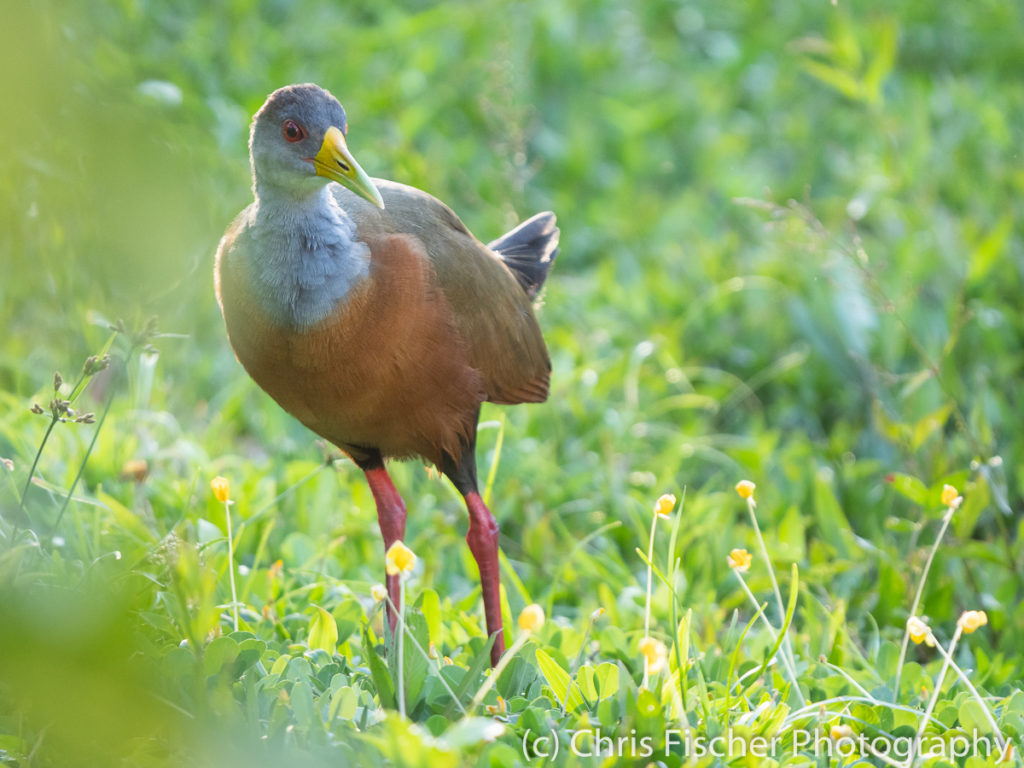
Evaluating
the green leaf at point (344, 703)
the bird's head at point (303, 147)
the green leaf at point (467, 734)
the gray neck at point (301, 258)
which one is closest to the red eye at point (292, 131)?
the bird's head at point (303, 147)

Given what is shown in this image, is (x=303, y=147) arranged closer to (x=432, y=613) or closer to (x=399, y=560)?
(x=399, y=560)

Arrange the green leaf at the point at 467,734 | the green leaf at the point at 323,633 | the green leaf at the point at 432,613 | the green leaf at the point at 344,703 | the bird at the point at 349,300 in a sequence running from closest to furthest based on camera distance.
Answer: the green leaf at the point at 467,734
the green leaf at the point at 344,703
the bird at the point at 349,300
the green leaf at the point at 323,633
the green leaf at the point at 432,613

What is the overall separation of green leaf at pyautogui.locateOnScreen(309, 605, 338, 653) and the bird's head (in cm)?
95

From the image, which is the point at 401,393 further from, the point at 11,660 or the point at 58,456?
the point at 11,660

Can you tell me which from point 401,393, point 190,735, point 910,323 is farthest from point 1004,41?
point 190,735

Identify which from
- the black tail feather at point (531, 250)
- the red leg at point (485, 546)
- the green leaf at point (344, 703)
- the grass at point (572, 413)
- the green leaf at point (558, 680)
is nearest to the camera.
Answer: the grass at point (572, 413)

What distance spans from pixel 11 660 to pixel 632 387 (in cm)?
357

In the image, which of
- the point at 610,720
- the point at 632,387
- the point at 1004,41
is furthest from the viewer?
the point at 1004,41

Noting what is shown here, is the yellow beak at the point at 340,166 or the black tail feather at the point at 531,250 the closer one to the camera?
the yellow beak at the point at 340,166

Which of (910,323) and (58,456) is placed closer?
(58,456)

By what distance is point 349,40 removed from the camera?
6.16 metres

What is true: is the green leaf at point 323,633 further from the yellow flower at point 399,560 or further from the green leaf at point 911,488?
the green leaf at point 911,488

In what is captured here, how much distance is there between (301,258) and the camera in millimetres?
2428

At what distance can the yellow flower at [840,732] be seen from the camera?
221cm
